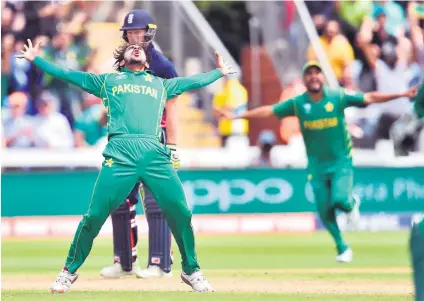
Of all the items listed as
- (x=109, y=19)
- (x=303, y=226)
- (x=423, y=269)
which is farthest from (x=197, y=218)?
(x=423, y=269)

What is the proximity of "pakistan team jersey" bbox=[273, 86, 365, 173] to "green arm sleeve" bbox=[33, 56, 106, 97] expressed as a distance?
4854 millimetres

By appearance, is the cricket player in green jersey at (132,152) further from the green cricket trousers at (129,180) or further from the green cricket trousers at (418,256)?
the green cricket trousers at (418,256)

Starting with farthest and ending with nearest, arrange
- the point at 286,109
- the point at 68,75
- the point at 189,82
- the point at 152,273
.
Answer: the point at 286,109, the point at 152,273, the point at 189,82, the point at 68,75

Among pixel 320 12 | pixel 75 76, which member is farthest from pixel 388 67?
pixel 75 76

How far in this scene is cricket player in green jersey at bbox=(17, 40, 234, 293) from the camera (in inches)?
328

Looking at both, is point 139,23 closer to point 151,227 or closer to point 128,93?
point 128,93

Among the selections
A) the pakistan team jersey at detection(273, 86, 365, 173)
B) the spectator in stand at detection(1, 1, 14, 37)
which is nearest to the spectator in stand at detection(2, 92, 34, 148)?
the spectator in stand at detection(1, 1, 14, 37)

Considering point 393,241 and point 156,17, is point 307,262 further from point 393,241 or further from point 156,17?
point 156,17

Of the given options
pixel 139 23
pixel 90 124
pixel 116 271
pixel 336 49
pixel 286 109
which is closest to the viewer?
pixel 139 23

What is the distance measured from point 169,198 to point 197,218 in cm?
971

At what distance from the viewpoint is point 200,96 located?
20203mm

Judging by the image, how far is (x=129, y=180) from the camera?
27.3 feet

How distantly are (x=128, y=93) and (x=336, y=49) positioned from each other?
12.4 meters

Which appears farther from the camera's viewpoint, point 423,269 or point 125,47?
point 125,47
